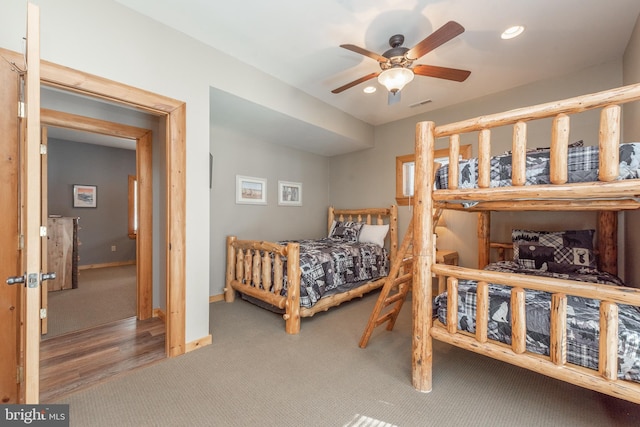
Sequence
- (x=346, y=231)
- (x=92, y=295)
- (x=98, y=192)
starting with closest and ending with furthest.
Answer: (x=92, y=295)
(x=346, y=231)
(x=98, y=192)

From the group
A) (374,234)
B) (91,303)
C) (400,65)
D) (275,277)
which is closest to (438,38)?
(400,65)

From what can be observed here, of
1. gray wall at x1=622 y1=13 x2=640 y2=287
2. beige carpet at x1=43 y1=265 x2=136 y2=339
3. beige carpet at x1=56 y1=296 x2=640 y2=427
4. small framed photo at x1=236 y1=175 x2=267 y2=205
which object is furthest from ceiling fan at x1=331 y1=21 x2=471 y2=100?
beige carpet at x1=43 y1=265 x2=136 y2=339

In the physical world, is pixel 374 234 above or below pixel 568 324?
above

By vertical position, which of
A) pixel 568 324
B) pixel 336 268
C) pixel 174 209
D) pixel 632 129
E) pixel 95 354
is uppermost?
pixel 632 129

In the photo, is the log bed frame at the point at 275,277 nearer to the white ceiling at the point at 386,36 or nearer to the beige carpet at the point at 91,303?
the beige carpet at the point at 91,303

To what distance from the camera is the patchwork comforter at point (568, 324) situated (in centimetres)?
123

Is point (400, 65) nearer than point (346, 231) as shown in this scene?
Yes

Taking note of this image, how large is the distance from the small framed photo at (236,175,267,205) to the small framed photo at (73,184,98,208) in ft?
13.0

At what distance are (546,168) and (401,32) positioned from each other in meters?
1.63

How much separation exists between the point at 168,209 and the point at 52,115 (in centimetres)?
160

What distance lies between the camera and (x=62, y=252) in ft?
13.4

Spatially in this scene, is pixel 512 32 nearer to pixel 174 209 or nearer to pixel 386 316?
pixel 386 316

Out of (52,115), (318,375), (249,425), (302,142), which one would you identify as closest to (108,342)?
(249,425)

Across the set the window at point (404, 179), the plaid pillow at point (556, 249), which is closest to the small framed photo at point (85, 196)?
the window at point (404, 179)
